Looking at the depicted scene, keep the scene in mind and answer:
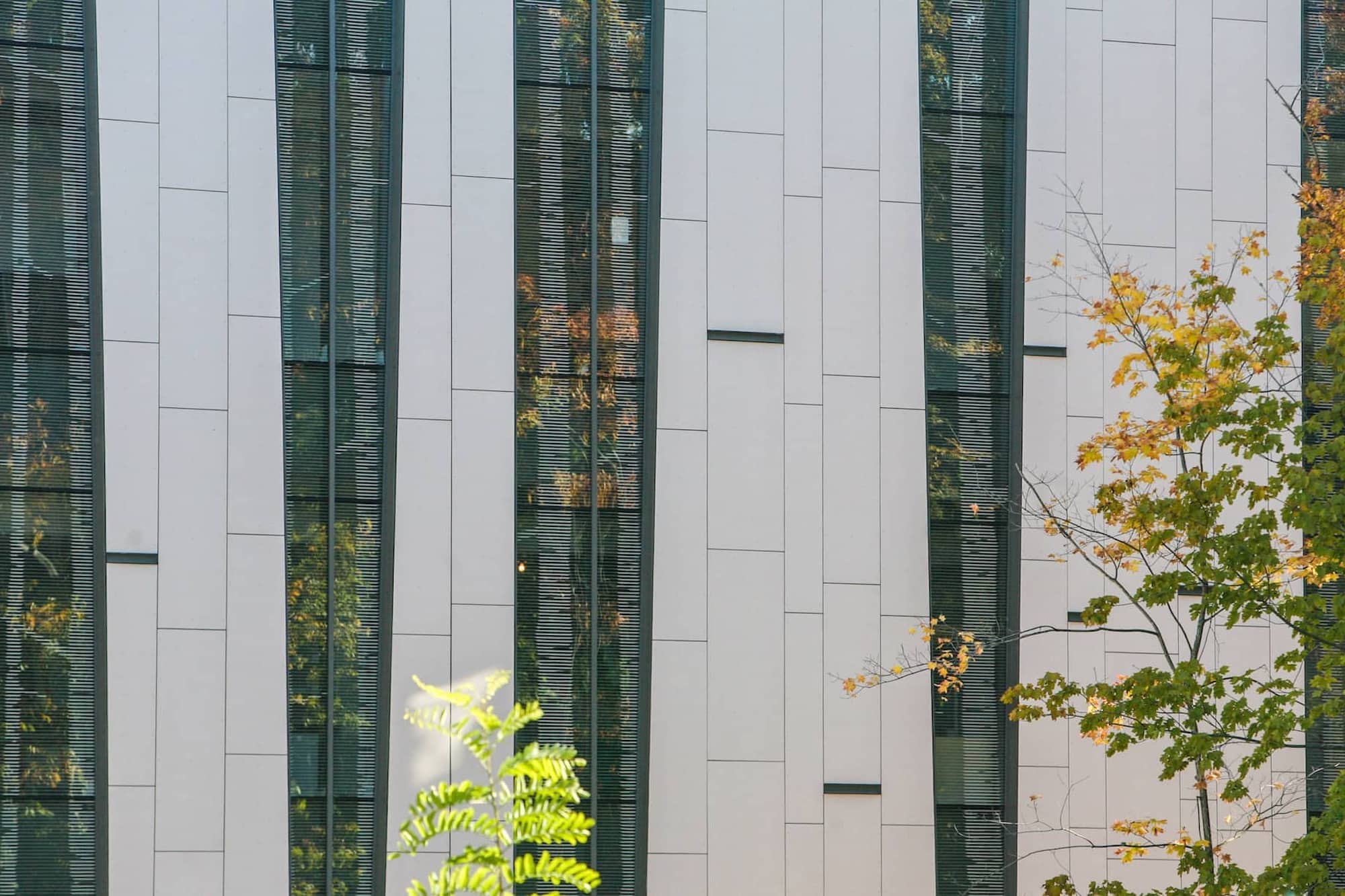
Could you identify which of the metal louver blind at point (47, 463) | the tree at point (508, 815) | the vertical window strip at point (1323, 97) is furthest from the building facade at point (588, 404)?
the tree at point (508, 815)

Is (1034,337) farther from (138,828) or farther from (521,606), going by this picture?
(138,828)

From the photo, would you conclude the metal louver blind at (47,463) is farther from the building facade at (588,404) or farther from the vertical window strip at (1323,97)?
the vertical window strip at (1323,97)

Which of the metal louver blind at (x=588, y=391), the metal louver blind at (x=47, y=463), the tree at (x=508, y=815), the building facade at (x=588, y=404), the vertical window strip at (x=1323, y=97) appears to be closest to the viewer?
the tree at (x=508, y=815)

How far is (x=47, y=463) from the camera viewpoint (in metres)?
11.0

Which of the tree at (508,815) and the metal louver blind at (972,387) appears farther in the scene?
the metal louver blind at (972,387)

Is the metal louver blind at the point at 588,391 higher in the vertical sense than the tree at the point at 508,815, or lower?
higher

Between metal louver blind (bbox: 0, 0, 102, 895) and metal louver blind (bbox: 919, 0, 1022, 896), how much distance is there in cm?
615

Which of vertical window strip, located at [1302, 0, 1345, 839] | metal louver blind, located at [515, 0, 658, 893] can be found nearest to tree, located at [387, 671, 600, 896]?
metal louver blind, located at [515, 0, 658, 893]

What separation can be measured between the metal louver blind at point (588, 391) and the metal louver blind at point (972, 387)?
87.9 inches

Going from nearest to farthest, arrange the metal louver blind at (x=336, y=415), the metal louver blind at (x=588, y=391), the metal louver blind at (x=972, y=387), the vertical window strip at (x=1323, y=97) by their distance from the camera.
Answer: the metal louver blind at (x=336, y=415) < the metal louver blind at (x=588, y=391) < the metal louver blind at (x=972, y=387) < the vertical window strip at (x=1323, y=97)

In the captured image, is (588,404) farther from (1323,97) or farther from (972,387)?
(1323,97)

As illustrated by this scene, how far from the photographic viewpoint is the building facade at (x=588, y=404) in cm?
1096

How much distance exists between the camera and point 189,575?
1092cm

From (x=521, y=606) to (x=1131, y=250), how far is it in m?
5.39
